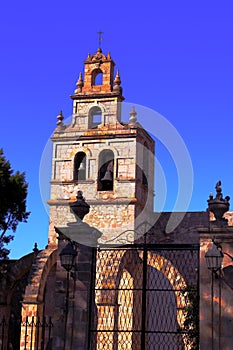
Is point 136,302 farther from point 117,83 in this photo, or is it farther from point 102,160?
point 117,83

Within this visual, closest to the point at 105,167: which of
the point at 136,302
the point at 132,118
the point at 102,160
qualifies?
the point at 102,160

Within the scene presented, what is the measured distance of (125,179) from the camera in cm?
2486

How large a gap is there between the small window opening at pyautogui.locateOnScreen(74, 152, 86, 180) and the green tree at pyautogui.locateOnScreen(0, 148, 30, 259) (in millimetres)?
2154

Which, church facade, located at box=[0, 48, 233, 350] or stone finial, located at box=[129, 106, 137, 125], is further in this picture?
stone finial, located at box=[129, 106, 137, 125]

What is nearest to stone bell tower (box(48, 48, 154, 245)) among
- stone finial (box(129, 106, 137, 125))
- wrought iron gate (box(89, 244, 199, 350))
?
stone finial (box(129, 106, 137, 125))

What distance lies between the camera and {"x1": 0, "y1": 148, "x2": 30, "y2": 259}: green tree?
24.5 m

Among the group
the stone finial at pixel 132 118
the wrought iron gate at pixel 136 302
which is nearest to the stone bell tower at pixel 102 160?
the stone finial at pixel 132 118

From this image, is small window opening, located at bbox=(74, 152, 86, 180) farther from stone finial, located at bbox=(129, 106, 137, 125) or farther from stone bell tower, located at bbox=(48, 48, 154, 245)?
stone finial, located at bbox=(129, 106, 137, 125)

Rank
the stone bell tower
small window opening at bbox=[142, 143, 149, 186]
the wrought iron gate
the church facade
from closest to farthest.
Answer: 1. the wrought iron gate
2. the church facade
3. the stone bell tower
4. small window opening at bbox=[142, 143, 149, 186]

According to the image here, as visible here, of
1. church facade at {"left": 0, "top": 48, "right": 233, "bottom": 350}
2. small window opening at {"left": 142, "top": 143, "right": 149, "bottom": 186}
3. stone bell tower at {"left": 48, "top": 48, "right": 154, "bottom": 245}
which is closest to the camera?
church facade at {"left": 0, "top": 48, "right": 233, "bottom": 350}

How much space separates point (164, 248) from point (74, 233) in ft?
5.72

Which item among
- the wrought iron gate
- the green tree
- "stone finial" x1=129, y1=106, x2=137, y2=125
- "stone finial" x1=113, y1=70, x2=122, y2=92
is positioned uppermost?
"stone finial" x1=113, y1=70, x2=122, y2=92

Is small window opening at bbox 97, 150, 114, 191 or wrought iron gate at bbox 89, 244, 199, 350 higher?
small window opening at bbox 97, 150, 114, 191

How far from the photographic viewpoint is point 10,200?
25.0m
